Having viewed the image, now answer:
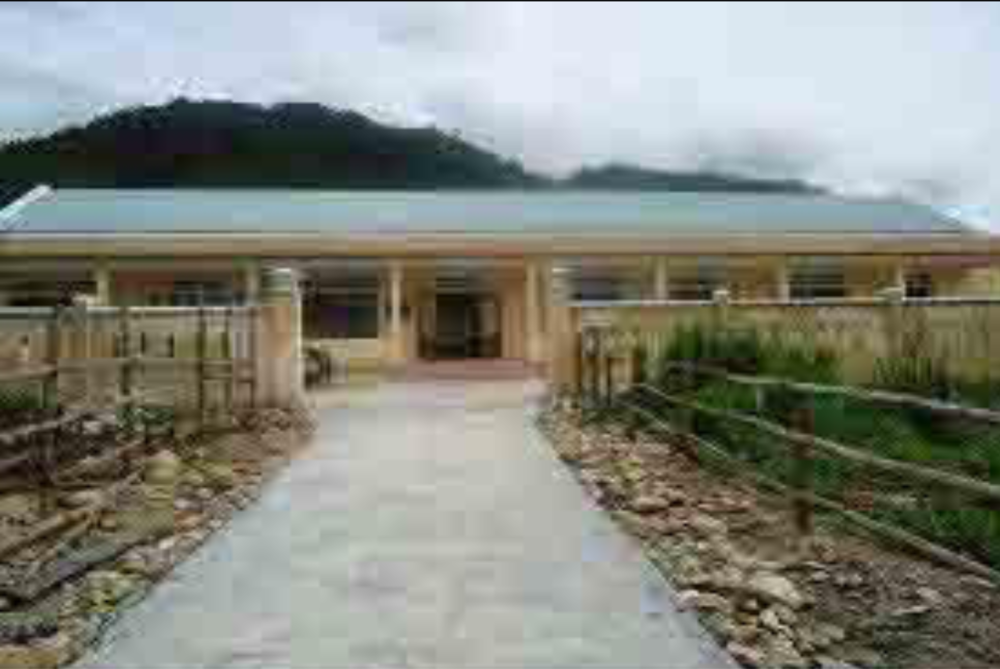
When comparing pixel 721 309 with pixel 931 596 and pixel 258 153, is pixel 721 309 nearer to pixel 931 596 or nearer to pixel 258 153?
pixel 931 596

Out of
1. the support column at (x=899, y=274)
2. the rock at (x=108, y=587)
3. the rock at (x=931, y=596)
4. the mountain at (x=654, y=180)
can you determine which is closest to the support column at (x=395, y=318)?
the support column at (x=899, y=274)

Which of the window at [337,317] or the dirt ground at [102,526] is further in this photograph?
the window at [337,317]

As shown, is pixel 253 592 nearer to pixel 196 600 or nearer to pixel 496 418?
pixel 196 600

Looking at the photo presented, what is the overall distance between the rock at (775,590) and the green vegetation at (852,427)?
117 cm

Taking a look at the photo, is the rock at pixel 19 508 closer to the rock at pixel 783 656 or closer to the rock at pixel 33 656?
the rock at pixel 33 656

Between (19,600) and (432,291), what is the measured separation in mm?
18314

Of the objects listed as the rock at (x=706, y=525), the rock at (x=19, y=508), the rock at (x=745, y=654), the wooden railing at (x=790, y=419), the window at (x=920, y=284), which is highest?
the window at (x=920, y=284)

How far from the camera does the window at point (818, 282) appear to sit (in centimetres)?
2402

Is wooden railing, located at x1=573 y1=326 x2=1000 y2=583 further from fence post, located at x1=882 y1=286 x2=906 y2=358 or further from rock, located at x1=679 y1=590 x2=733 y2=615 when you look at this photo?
fence post, located at x1=882 y1=286 x2=906 y2=358

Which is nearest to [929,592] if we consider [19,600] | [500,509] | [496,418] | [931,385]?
[500,509]

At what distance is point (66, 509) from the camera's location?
300 inches

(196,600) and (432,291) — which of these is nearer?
(196,600)

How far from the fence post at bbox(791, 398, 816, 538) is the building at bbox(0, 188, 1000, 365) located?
13.8 metres

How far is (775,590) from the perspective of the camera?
5.54 metres
